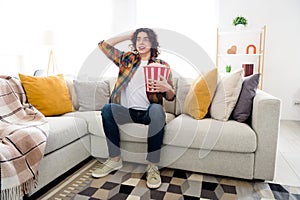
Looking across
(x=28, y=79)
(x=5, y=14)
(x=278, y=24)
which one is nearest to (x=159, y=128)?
(x=28, y=79)

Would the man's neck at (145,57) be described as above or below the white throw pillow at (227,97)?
above

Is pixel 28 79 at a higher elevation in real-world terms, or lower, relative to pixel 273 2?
lower

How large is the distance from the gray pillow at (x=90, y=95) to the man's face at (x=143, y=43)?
0.82 metres

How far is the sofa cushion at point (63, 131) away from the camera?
1.46 meters

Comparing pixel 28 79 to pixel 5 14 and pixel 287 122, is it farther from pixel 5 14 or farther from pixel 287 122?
pixel 287 122

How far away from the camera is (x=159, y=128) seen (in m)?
1.57

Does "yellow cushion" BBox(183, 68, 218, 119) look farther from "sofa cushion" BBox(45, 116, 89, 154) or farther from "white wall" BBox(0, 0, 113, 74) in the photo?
"white wall" BBox(0, 0, 113, 74)

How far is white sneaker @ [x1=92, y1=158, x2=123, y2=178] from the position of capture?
1.64 m

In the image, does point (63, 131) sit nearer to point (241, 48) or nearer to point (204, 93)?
point (204, 93)

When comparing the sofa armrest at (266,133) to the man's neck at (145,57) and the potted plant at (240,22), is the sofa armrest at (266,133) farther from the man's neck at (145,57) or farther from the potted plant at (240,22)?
the potted plant at (240,22)

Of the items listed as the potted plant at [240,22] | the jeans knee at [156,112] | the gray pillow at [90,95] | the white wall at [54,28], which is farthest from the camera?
the potted plant at [240,22]

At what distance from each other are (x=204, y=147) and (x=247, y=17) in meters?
2.61

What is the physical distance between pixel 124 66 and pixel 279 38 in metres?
2.73

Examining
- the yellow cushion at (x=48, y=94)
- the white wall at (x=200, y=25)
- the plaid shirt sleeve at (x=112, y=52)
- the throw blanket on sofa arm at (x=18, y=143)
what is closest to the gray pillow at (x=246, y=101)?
the plaid shirt sleeve at (x=112, y=52)
